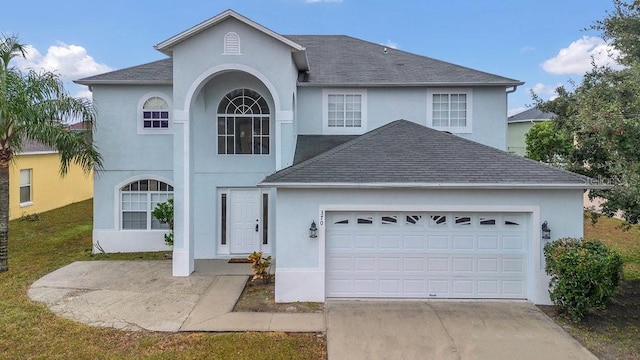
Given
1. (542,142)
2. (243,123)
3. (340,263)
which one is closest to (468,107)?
(243,123)

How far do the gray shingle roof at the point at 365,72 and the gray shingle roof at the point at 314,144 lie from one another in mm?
1836

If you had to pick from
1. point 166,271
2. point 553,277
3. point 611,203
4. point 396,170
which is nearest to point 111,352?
point 166,271

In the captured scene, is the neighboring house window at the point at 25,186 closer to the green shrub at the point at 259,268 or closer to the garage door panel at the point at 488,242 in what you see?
the green shrub at the point at 259,268

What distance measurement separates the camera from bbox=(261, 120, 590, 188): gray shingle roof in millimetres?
8992

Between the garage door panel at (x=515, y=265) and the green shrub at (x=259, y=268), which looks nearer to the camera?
the garage door panel at (x=515, y=265)

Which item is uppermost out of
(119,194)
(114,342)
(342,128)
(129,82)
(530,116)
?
(530,116)

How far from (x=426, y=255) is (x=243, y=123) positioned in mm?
7504

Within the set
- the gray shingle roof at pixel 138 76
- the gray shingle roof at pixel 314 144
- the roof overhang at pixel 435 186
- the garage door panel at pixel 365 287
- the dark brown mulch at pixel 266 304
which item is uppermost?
the gray shingle roof at pixel 138 76

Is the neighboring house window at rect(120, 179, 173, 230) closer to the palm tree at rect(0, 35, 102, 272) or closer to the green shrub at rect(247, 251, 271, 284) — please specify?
the palm tree at rect(0, 35, 102, 272)

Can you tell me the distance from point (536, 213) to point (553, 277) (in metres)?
1.49

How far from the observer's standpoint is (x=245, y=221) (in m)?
13.5

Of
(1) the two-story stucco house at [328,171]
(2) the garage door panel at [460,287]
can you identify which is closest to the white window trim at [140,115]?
(1) the two-story stucco house at [328,171]

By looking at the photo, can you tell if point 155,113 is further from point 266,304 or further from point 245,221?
point 266,304

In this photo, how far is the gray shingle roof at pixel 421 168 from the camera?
8992mm
